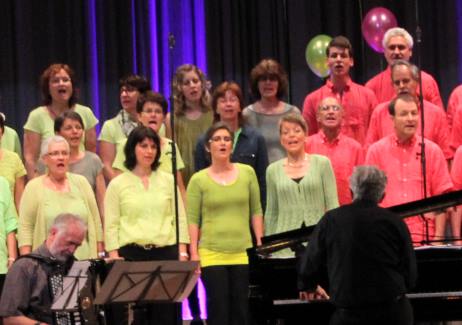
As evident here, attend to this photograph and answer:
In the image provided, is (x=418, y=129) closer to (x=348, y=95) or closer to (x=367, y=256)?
(x=348, y=95)

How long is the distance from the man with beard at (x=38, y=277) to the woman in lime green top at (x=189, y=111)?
2086 mm

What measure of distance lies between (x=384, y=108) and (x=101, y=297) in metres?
2.76

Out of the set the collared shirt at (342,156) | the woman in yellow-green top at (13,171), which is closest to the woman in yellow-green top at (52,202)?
the woman in yellow-green top at (13,171)

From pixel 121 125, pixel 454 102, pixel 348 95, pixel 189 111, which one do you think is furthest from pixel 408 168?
pixel 121 125

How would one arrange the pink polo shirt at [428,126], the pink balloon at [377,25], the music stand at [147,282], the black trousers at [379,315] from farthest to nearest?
the pink balloon at [377,25], the pink polo shirt at [428,126], the music stand at [147,282], the black trousers at [379,315]

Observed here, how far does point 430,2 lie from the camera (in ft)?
34.7

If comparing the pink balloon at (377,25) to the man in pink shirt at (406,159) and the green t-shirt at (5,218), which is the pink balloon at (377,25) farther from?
the green t-shirt at (5,218)

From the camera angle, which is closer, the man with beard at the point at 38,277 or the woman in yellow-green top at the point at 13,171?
the man with beard at the point at 38,277

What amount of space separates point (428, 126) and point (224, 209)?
1.49 meters

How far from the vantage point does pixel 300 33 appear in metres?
10.6

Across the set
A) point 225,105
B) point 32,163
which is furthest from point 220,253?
point 32,163

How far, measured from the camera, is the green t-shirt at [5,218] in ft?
23.6

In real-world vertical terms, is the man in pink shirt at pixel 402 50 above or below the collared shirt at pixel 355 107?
above

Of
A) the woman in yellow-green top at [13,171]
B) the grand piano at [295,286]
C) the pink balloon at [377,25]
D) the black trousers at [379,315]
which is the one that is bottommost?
the black trousers at [379,315]
